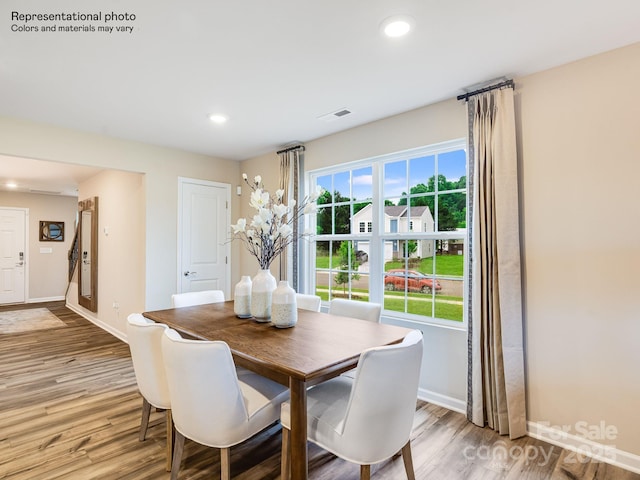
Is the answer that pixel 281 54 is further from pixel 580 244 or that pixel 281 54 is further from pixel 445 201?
pixel 580 244

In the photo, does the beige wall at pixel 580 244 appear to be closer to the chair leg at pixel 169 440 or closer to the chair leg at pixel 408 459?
the chair leg at pixel 408 459

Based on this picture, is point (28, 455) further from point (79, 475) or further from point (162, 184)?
point (162, 184)

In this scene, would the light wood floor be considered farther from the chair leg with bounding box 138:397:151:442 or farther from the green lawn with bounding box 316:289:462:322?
the green lawn with bounding box 316:289:462:322

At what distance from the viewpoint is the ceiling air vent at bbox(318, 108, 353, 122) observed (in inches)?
120

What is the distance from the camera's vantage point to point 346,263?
3.63 metres

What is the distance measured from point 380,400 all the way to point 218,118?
2.82 meters

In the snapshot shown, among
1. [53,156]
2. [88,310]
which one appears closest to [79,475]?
[53,156]

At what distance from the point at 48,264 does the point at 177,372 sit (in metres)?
8.18

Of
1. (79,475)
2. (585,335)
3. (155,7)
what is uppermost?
(155,7)

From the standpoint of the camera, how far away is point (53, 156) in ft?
11.1

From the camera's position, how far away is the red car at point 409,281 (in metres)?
3.02

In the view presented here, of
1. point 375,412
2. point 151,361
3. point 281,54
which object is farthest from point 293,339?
point 281,54

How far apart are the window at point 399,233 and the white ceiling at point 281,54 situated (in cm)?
57

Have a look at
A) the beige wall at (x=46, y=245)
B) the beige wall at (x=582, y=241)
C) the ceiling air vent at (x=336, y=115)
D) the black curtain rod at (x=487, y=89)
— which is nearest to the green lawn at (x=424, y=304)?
the beige wall at (x=582, y=241)
